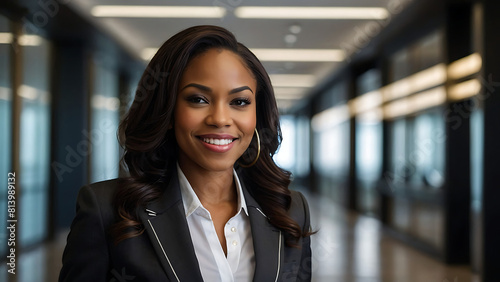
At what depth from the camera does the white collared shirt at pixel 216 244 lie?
129 centimetres

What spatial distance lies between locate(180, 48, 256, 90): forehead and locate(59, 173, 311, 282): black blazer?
325 millimetres

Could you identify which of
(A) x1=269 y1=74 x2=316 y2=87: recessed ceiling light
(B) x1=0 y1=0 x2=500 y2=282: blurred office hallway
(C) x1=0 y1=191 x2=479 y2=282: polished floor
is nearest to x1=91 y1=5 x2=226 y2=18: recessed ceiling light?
(B) x1=0 y1=0 x2=500 y2=282: blurred office hallway

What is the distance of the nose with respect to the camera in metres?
1.24

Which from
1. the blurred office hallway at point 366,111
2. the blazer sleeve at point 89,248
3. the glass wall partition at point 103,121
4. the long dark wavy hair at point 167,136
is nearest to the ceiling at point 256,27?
the blurred office hallway at point 366,111

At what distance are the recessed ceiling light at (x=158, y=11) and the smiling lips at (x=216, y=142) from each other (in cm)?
625

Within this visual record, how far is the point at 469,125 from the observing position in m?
6.45

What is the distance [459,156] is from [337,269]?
2153mm

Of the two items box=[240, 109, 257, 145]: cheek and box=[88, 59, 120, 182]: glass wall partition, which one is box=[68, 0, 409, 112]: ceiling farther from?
box=[240, 109, 257, 145]: cheek

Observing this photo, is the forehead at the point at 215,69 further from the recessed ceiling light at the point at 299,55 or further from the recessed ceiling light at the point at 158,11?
the recessed ceiling light at the point at 299,55

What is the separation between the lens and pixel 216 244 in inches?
52.1

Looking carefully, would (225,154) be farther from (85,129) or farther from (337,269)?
(85,129)

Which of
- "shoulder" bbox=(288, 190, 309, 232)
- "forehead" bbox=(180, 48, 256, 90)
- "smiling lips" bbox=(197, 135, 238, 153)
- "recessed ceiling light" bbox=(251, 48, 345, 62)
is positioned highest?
"recessed ceiling light" bbox=(251, 48, 345, 62)

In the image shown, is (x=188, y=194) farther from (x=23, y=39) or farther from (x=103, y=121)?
(x=103, y=121)

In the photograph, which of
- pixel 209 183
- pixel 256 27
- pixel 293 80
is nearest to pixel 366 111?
pixel 293 80
